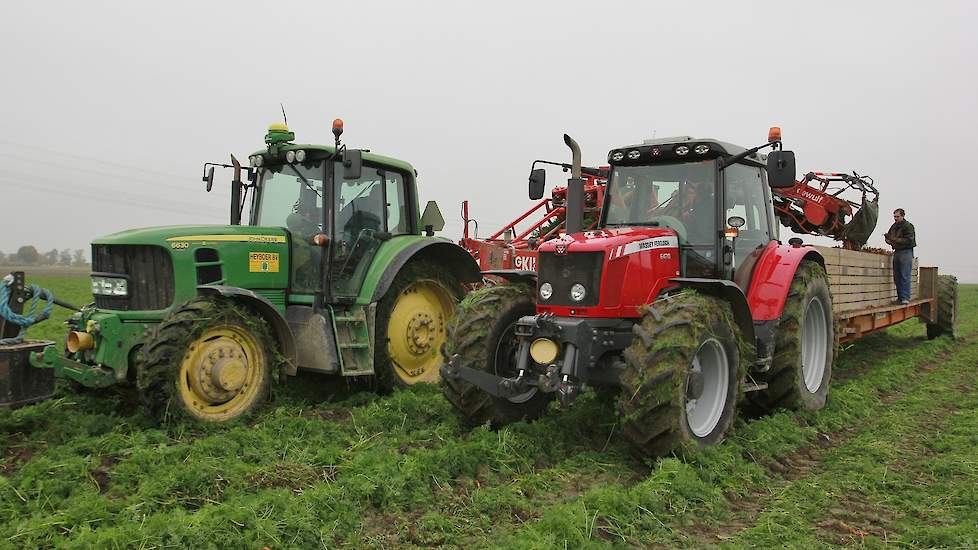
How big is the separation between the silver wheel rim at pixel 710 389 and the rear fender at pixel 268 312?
3135 millimetres

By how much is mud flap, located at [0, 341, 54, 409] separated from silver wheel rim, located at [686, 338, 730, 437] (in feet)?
14.3

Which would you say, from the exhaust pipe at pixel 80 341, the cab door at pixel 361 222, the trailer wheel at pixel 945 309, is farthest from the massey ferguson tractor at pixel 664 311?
the trailer wheel at pixel 945 309

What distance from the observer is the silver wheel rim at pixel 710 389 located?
199 inches

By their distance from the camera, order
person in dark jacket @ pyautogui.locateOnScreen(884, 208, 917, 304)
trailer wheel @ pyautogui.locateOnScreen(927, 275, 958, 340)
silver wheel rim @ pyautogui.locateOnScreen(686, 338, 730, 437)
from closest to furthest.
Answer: silver wheel rim @ pyautogui.locateOnScreen(686, 338, 730, 437) → person in dark jacket @ pyautogui.locateOnScreen(884, 208, 917, 304) → trailer wheel @ pyautogui.locateOnScreen(927, 275, 958, 340)

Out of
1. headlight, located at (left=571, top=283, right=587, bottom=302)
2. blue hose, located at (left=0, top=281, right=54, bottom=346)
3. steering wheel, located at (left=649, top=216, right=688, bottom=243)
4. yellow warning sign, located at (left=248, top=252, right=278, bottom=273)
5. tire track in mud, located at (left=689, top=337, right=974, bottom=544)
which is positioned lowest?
tire track in mud, located at (left=689, top=337, right=974, bottom=544)

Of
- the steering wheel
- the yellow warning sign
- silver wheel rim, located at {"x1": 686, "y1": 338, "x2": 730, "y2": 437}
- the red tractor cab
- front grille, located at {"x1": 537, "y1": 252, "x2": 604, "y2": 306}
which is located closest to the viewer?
the red tractor cab

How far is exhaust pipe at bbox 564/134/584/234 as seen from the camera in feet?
17.4

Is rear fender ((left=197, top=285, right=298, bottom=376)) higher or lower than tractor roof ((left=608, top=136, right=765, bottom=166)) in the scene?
lower

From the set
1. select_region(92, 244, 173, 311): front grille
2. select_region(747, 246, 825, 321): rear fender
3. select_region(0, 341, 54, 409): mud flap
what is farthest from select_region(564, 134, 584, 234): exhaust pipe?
select_region(0, 341, 54, 409): mud flap

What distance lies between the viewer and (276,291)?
21.0ft

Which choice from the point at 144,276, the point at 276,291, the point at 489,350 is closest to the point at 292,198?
the point at 276,291

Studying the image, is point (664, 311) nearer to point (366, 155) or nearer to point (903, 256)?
point (366, 155)

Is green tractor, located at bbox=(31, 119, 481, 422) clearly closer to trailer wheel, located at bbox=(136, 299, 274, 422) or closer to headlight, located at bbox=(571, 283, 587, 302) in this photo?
trailer wheel, located at bbox=(136, 299, 274, 422)

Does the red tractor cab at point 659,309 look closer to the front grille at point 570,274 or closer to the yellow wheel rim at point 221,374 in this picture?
the front grille at point 570,274
